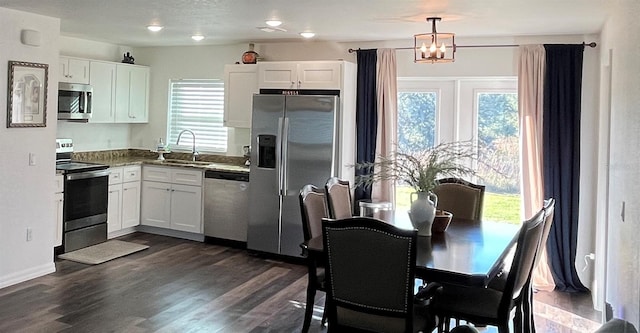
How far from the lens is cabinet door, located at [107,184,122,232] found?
21.4 ft

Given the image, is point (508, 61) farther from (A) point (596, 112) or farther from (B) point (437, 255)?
(B) point (437, 255)

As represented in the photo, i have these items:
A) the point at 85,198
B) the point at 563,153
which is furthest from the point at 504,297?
the point at 85,198

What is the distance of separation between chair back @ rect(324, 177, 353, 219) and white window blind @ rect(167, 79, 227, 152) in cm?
301

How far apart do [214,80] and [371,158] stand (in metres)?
2.49

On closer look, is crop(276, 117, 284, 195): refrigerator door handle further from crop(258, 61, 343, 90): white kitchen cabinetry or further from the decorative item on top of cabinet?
the decorative item on top of cabinet

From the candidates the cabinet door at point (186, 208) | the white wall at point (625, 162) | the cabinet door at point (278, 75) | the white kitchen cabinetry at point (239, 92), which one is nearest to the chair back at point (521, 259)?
the white wall at point (625, 162)

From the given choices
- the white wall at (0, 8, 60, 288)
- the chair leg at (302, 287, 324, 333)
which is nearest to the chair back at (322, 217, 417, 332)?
the chair leg at (302, 287, 324, 333)

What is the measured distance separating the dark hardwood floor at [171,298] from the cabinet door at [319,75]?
197 cm

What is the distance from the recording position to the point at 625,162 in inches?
114

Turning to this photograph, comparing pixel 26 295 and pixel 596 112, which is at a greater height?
pixel 596 112

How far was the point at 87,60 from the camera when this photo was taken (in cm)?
654

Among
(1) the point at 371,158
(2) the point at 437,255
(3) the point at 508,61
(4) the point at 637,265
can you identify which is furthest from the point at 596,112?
(4) the point at 637,265

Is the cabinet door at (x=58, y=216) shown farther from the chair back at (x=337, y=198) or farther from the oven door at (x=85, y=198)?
the chair back at (x=337, y=198)

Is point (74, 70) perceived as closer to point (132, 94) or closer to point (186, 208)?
point (132, 94)
